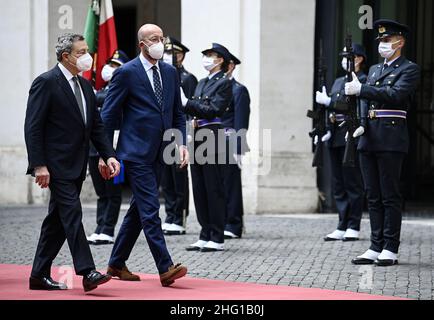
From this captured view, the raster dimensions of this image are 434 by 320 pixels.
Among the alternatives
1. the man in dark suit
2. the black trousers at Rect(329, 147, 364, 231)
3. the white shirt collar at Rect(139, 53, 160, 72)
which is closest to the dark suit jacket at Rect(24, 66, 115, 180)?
the man in dark suit

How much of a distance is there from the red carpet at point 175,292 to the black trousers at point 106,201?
309 centimetres

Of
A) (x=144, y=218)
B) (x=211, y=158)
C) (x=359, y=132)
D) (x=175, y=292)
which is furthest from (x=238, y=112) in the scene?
(x=175, y=292)

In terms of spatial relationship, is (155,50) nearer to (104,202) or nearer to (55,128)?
(55,128)

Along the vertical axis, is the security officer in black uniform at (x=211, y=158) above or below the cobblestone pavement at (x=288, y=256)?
above

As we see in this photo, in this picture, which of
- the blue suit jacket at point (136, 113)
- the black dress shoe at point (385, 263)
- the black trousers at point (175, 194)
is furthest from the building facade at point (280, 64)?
the blue suit jacket at point (136, 113)

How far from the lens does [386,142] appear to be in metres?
10.5

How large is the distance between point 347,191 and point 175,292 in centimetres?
489

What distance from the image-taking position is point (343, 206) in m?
13.1

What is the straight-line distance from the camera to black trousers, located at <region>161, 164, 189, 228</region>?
539 inches

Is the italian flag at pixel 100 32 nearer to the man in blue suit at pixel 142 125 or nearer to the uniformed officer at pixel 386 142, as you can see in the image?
the uniformed officer at pixel 386 142

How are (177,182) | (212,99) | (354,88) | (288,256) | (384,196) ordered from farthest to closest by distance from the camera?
1. (177,182)
2. (212,99)
3. (288,256)
4. (384,196)
5. (354,88)

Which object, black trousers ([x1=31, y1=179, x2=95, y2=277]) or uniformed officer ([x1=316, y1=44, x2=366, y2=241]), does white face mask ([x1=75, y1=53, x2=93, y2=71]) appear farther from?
uniformed officer ([x1=316, y1=44, x2=366, y2=241])

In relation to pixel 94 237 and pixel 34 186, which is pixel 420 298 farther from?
pixel 34 186

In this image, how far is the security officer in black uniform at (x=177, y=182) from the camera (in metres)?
13.3
